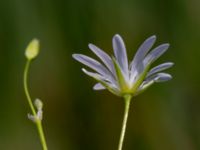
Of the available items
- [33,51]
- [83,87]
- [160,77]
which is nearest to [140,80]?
[160,77]

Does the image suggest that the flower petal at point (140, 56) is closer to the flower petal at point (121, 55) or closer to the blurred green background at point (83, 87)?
the flower petal at point (121, 55)

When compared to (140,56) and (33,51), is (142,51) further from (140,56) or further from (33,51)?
(33,51)

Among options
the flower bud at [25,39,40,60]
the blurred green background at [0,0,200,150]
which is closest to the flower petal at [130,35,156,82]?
the flower bud at [25,39,40,60]

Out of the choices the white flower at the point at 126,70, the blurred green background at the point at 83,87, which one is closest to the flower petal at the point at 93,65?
the white flower at the point at 126,70
